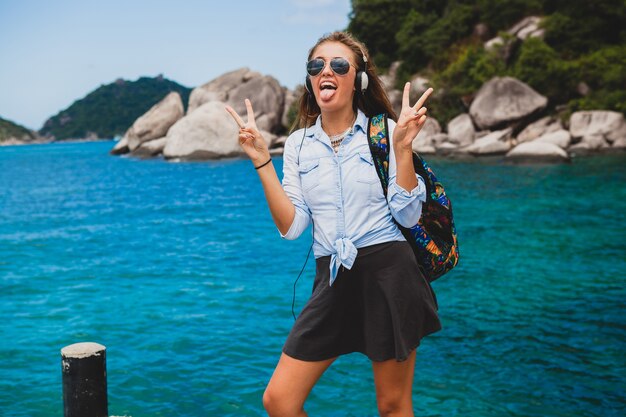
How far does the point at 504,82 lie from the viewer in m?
35.9

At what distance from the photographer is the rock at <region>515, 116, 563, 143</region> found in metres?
34.6

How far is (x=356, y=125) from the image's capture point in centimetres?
301

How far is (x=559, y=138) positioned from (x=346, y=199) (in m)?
32.0

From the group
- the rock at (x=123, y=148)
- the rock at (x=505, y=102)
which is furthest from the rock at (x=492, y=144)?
the rock at (x=123, y=148)

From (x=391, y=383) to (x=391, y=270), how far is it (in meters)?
0.53

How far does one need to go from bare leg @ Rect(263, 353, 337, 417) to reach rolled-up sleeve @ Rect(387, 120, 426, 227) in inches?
28.9

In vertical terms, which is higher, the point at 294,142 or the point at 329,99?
the point at 329,99

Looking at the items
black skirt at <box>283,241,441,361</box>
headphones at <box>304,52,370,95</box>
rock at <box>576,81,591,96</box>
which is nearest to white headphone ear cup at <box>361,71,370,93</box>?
headphones at <box>304,52,370,95</box>

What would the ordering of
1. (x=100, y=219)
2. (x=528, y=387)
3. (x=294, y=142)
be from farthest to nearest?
(x=100, y=219)
(x=528, y=387)
(x=294, y=142)

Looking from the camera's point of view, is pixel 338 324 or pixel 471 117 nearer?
pixel 338 324

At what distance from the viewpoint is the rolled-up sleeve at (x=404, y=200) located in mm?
2754

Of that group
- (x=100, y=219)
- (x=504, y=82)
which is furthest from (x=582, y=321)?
(x=504, y=82)

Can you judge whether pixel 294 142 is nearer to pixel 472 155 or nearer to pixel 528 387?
pixel 528 387

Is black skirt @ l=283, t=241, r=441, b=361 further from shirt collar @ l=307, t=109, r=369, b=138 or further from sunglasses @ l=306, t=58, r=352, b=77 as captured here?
sunglasses @ l=306, t=58, r=352, b=77
